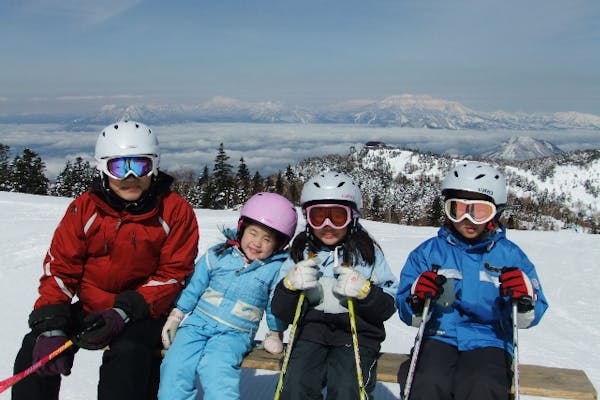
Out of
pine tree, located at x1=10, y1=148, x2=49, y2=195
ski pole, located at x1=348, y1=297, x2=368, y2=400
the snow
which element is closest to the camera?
ski pole, located at x1=348, y1=297, x2=368, y2=400

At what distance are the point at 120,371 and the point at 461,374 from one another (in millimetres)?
2436

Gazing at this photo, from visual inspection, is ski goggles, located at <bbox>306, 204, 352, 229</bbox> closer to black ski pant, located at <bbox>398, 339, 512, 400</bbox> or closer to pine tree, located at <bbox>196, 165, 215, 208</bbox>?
black ski pant, located at <bbox>398, 339, 512, 400</bbox>

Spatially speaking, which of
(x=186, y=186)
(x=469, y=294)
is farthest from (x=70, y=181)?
(x=469, y=294)

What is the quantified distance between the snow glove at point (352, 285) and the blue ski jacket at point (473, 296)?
470 millimetres

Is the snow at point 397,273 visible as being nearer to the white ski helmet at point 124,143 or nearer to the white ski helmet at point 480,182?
the white ski helmet at point 480,182

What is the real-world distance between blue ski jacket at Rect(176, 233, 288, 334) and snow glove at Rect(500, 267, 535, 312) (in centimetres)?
174

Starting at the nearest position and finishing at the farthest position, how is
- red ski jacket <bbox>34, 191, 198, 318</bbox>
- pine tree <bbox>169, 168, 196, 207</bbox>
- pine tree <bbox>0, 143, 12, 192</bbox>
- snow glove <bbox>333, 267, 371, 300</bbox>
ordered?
1. snow glove <bbox>333, 267, 371, 300</bbox>
2. red ski jacket <bbox>34, 191, 198, 318</bbox>
3. pine tree <bbox>0, 143, 12, 192</bbox>
4. pine tree <bbox>169, 168, 196, 207</bbox>

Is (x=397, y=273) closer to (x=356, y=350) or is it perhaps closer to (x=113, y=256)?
(x=356, y=350)

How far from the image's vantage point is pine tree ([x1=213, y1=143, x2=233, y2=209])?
172 ft

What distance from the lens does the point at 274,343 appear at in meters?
3.78

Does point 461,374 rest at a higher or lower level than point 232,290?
lower

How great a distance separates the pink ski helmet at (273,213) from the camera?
3.91 meters

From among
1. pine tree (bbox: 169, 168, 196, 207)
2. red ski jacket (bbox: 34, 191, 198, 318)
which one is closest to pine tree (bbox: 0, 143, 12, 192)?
pine tree (bbox: 169, 168, 196, 207)

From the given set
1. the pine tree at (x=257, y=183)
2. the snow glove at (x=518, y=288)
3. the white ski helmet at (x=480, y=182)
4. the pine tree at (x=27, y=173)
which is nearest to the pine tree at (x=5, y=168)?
the pine tree at (x=27, y=173)
